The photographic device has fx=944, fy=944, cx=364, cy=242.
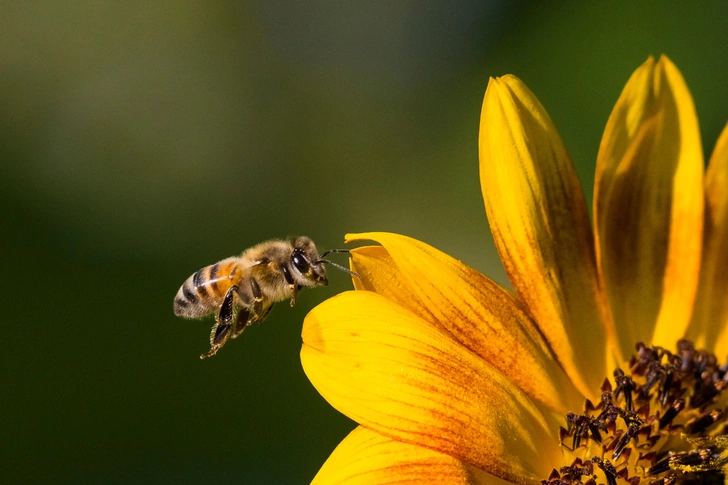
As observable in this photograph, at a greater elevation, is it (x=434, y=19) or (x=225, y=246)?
(x=434, y=19)

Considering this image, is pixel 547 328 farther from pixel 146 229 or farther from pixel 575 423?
pixel 146 229

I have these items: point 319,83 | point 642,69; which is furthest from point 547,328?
point 319,83

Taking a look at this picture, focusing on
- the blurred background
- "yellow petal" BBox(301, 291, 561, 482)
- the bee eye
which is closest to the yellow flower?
"yellow petal" BBox(301, 291, 561, 482)

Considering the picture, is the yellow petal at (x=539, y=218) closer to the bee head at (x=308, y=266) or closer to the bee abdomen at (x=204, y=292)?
the bee head at (x=308, y=266)

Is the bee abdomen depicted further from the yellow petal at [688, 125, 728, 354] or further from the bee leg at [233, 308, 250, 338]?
the yellow petal at [688, 125, 728, 354]

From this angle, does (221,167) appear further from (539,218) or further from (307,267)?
(539,218)

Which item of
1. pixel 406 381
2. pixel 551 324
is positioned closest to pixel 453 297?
pixel 406 381
